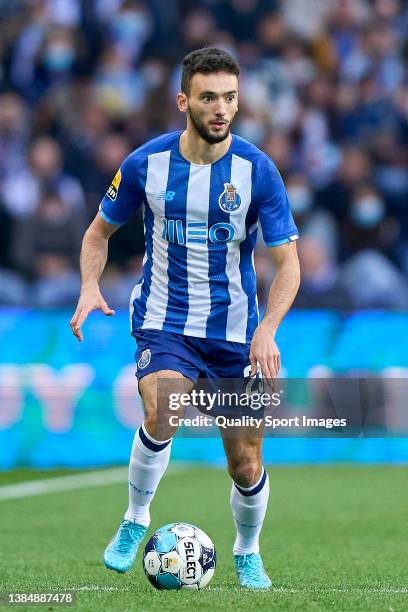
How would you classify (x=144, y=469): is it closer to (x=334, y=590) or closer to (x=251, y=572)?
(x=251, y=572)

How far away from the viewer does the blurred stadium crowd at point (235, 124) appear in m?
12.6

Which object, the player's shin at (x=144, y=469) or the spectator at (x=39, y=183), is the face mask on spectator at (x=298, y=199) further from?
the player's shin at (x=144, y=469)

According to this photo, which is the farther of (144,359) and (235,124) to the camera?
(235,124)

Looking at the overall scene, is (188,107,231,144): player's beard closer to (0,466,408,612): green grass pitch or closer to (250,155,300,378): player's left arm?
(250,155,300,378): player's left arm

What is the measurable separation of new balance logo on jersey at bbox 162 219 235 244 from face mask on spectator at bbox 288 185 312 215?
7.65 m

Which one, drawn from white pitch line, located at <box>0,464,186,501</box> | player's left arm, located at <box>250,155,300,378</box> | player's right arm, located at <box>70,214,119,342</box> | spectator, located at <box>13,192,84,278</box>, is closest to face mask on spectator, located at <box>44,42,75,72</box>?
spectator, located at <box>13,192,84,278</box>

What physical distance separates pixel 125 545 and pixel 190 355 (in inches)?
34.6

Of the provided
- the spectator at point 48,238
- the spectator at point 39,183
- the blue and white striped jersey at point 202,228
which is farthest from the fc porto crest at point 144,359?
the spectator at point 39,183

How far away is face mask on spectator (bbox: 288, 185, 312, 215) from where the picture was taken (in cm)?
1352

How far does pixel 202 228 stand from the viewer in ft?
19.2

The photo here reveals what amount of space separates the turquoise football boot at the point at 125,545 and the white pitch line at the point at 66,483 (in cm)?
420

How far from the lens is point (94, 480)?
436 inches

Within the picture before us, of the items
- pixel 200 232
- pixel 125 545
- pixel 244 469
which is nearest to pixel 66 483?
pixel 125 545

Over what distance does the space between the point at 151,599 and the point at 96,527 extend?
3211 mm
